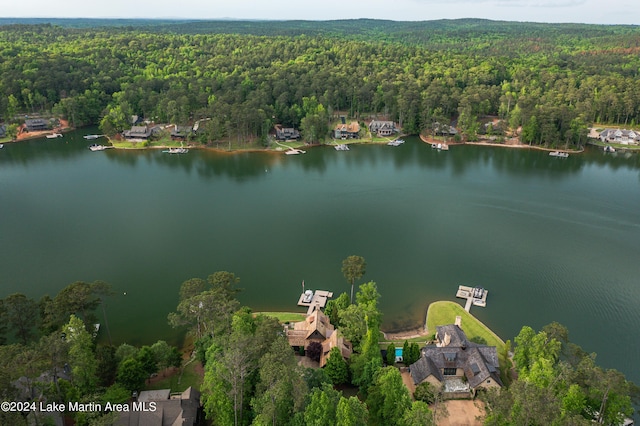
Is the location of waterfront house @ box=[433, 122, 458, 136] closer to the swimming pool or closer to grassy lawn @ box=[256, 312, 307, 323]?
grassy lawn @ box=[256, 312, 307, 323]

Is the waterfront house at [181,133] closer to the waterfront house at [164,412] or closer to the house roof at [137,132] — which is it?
the house roof at [137,132]

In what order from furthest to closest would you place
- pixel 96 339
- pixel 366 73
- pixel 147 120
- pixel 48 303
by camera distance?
1. pixel 366 73
2. pixel 147 120
3. pixel 96 339
4. pixel 48 303

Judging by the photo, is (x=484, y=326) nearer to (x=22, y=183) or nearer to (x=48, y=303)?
(x=48, y=303)

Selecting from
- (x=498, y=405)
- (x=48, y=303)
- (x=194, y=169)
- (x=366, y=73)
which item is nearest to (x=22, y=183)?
(x=194, y=169)

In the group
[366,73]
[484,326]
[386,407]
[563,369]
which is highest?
[366,73]

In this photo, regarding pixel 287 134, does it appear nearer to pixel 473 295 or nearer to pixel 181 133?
pixel 181 133

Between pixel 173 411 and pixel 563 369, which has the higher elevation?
pixel 563 369

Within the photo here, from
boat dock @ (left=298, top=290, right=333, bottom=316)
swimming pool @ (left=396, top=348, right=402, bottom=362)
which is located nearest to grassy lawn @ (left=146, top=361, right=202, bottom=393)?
boat dock @ (left=298, top=290, right=333, bottom=316)
